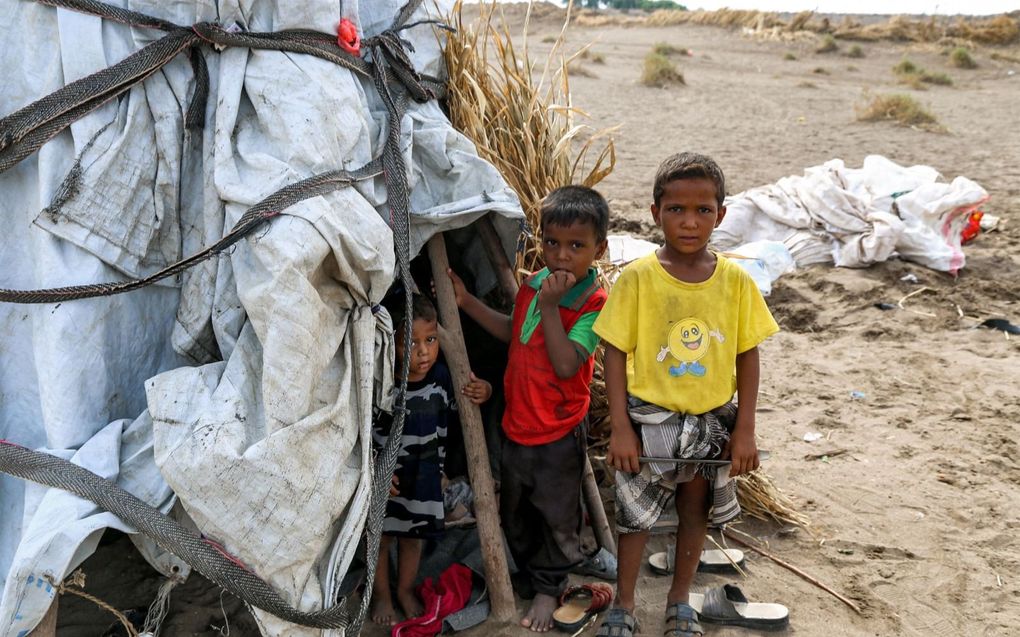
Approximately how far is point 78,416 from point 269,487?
1.78 ft

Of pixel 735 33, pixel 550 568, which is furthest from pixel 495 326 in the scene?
pixel 735 33

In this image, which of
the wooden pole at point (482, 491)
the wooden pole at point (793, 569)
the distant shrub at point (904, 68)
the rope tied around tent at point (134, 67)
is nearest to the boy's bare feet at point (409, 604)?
the wooden pole at point (482, 491)

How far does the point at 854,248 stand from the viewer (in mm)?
6773

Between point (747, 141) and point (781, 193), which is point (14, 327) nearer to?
point (781, 193)

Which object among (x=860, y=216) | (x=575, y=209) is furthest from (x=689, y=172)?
(x=860, y=216)

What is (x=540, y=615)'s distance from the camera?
2932 mm

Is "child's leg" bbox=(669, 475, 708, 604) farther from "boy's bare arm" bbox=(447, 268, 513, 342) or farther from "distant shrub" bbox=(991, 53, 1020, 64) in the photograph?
"distant shrub" bbox=(991, 53, 1020, 64)

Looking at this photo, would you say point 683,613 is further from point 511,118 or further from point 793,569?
point 511,118

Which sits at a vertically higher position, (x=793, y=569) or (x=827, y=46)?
(x=827, y=46)

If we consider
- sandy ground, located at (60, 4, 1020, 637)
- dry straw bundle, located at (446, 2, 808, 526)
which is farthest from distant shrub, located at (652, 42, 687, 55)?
dry straw bundle, located at (446, 2, 808, 526)

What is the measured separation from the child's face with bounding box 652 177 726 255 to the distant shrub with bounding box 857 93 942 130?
10.9 m

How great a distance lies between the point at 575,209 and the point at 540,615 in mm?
1303

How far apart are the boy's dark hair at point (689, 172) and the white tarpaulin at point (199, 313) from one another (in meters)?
0.80

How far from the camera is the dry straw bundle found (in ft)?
10.7
